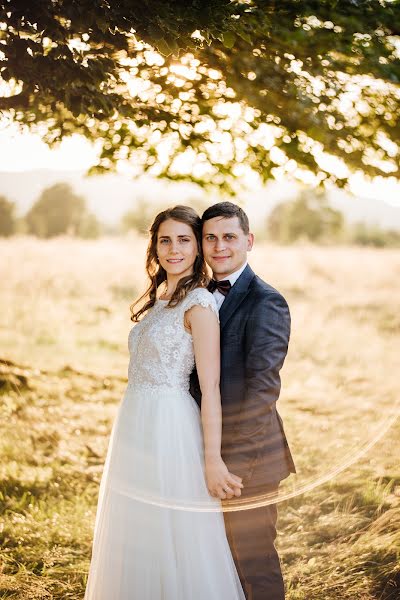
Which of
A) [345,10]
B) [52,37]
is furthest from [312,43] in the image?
[52,37]

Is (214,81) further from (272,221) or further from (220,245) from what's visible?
(272,221)

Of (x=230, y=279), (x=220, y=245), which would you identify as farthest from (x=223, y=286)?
(x=220, y=245)

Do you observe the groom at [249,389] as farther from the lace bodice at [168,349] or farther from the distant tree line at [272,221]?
the distant tree line at [272,221]

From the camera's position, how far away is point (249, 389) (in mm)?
2902

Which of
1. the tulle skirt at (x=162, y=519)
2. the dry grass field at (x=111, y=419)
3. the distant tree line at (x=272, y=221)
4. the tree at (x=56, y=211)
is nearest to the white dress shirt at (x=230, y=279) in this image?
the tulle skirt at (x=162, y=519)

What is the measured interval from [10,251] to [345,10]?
1223 cm

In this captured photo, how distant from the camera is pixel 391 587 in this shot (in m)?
3.82

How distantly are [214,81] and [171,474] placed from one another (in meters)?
3.19

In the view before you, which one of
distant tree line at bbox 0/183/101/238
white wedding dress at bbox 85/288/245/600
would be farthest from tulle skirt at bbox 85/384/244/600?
distant tree line at bbox 0/183/101/238

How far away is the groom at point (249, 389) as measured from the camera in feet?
9.57

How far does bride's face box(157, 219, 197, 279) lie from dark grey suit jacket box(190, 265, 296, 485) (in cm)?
26

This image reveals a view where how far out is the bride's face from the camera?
3.20 m

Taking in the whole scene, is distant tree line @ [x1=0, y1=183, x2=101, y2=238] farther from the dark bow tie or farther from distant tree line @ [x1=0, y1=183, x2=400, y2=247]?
the dark bow tie

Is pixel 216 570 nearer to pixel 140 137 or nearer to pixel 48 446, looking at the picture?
pixel 48 446
